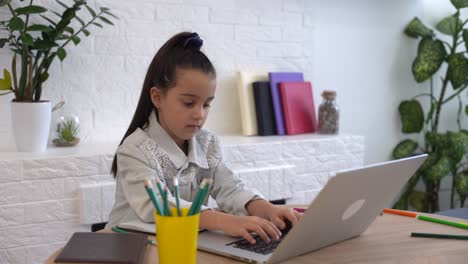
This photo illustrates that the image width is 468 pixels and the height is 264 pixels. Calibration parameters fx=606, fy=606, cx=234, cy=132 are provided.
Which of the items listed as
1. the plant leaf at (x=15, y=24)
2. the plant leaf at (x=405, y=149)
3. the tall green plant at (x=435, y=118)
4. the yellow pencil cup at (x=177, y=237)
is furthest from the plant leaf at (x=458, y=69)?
the yellow pencil cup at (x=177, y=237)

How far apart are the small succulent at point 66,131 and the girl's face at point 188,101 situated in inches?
38.8

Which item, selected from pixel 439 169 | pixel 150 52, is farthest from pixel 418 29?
pixel 150 52

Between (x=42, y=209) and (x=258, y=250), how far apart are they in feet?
4.06

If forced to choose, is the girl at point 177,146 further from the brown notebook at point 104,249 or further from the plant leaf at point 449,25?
the plant leaf at point 449,25

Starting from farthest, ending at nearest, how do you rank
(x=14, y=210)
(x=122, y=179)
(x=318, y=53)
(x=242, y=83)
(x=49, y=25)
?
(x=318, y=53) < (x=242, y=83) < (x=49, y=25) < (x=14, y=210) < (x=122, y=179)

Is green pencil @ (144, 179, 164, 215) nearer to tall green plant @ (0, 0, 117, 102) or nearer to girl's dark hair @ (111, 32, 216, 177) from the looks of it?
girl's dark hair @ (111, 32, 216, 177)

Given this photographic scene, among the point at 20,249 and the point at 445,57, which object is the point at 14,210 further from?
the point at 445,57

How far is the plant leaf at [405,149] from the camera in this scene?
133 inches

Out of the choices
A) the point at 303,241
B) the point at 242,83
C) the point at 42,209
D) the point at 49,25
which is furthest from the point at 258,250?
the point at 242,83

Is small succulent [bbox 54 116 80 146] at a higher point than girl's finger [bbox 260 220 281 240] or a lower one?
higher

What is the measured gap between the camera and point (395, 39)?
342cm

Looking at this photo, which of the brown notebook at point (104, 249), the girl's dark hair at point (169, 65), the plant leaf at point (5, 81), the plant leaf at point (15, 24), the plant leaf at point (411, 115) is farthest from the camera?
the plant leaf at point (411, 115)

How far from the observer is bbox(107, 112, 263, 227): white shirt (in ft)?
4.38

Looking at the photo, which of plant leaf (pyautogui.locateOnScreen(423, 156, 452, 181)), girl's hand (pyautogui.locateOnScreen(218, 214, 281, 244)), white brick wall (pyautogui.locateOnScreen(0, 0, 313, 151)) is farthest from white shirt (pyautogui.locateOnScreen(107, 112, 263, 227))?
plant leaf (pyautogui.locateOnScreen(423, 156, 452, 181))
